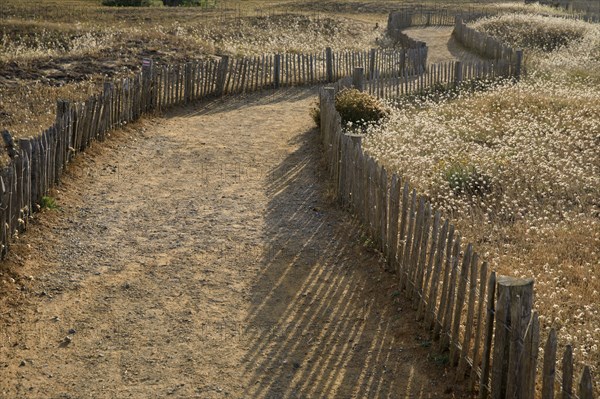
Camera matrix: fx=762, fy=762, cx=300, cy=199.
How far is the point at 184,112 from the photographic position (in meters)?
18.7

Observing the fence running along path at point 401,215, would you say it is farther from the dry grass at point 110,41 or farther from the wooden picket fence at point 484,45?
the wooden picket fence at point 484,45

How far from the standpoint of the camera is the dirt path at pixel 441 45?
1171 inches

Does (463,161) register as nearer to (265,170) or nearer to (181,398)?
(265,170)

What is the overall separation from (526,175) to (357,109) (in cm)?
450

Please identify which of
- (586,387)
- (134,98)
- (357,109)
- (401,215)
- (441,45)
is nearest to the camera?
(586,387)

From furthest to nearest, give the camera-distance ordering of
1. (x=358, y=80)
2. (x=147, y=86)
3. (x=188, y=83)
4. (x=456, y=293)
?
(x=188, y=83) < (x=358, y=80) < (x=147, y=86) < (x=456, y=293)

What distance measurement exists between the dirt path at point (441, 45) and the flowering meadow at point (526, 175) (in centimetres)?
841

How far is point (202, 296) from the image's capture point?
9062 millimetres

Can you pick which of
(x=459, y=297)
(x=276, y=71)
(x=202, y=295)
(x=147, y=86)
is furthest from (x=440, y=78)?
(x=459, y=297)

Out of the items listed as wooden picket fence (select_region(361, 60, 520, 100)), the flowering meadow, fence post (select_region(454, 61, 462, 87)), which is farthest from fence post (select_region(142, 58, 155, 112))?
fence post (select_region(454, 61, 462, 87))

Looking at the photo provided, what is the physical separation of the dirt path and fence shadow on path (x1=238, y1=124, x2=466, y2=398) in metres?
19.3

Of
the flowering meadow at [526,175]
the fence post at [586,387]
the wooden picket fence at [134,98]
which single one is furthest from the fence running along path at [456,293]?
the wooden picket fence at [134,98]

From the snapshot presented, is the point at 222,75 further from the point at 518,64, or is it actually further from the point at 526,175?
the point at 526,175

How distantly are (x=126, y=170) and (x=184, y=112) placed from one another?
517 centimetres
